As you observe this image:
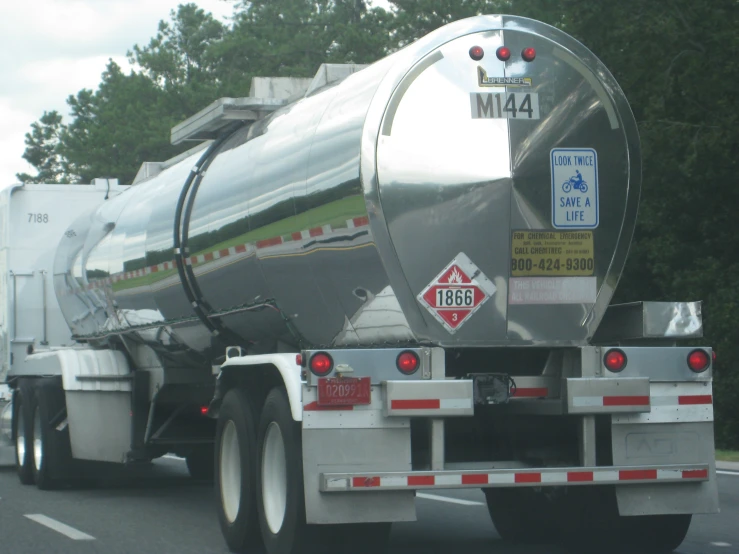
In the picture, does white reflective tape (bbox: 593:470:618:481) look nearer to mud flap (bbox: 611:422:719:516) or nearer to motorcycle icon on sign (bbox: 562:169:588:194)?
mud flap (bbox: 611:422:719:516)

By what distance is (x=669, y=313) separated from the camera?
8141mm

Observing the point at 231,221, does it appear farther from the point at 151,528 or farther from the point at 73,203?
the point at 73,203

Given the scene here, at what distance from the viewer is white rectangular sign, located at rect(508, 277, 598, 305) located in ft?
25.5

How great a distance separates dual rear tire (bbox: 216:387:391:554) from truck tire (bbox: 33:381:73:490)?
4.89 meters

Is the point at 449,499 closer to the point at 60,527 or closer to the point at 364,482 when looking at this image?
the point at 60,527

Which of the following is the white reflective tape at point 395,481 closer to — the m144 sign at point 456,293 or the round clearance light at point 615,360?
the m144 sign at point 456,293

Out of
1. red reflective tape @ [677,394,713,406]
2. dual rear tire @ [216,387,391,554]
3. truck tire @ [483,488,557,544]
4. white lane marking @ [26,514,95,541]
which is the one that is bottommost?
white lane marking @ [26,514,95,541]

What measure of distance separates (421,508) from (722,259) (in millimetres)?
18748

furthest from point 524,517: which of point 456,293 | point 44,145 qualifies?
point 44,145

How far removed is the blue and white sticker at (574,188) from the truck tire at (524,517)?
7.50ft

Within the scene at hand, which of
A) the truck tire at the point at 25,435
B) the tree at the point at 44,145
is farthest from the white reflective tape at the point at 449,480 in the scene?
the tree at the point at 44,145

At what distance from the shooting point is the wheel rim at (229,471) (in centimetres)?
881

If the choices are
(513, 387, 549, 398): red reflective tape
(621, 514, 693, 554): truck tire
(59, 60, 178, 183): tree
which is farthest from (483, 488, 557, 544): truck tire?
(59, 60, 178, 183): tree

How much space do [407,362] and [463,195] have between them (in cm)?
100
